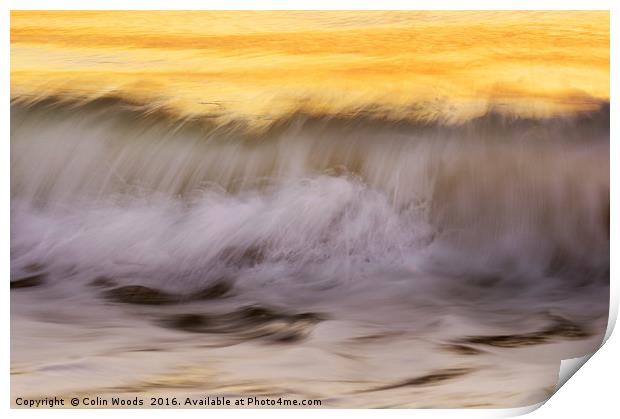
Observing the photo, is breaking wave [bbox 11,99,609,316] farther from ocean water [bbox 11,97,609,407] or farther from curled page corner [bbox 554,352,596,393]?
curled page corner [bbox 554,352,596,393]

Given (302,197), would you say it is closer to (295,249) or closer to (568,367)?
(295,249)

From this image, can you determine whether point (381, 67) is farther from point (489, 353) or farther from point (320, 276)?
point (489, 353)

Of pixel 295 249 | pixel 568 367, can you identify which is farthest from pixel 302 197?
pixel 568 367

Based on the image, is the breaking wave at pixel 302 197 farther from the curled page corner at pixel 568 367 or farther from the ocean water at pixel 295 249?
the curled page corner at pixel 568 367

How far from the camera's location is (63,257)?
1188 mm

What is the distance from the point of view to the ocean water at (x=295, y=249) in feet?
3.90

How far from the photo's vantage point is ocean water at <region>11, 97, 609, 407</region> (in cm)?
119

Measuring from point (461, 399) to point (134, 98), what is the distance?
0.84 metres

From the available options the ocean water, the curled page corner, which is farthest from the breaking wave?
the curled page corner

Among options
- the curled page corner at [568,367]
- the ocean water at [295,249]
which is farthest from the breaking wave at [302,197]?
the curled page corner at [568,367]

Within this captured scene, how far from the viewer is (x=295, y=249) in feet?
3.93

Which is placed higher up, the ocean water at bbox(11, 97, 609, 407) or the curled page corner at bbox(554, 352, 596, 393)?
the ocean water at bbox(11, 97, 609, 407)

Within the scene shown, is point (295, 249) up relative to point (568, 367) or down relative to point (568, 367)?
up
